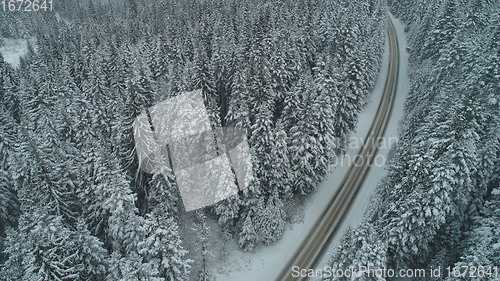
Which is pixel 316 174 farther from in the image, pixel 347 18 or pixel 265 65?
pixel 347 18

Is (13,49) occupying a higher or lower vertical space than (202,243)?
lower

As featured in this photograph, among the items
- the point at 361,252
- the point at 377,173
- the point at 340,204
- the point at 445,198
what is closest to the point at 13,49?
the point at 340,204

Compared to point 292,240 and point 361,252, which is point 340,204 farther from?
point 361,252

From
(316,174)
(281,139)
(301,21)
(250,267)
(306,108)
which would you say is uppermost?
(301,21)

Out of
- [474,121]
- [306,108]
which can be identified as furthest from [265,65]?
[474,121]

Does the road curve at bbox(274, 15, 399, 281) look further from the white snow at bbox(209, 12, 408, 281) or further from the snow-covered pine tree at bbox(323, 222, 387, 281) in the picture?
the snow-covered pine tree at bbox(323, 222, 387, 281)

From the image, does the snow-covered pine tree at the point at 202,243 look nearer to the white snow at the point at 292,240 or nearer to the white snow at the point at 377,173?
the white snow at the point at 292,240

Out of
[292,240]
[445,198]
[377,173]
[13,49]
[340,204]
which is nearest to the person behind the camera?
[445,198]
